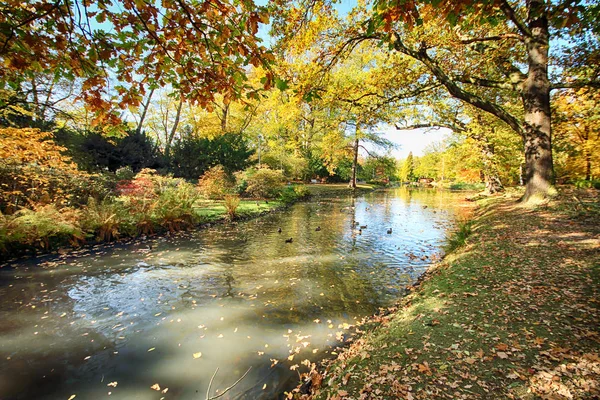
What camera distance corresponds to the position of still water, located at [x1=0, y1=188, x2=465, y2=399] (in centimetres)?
319

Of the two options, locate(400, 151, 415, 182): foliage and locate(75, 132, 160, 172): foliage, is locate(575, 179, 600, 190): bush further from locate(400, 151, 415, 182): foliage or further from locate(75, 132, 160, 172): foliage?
locate(400, 151, 415, 182): foliage

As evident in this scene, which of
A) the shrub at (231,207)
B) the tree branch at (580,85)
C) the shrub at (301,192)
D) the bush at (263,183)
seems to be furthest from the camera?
the shrub at (301,192)

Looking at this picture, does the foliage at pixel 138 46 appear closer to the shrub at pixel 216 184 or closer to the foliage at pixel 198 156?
the shrub at pixel 216 184

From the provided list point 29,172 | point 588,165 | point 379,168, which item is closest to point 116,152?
point 29,172

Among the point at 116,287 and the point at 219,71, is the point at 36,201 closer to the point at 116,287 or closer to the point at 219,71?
the point at 116,287

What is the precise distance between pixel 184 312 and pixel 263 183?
15.1 metres

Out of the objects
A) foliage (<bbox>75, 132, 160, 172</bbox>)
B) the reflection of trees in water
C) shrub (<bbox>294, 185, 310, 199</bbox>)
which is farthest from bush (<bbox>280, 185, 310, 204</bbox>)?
the reflection of trees in water

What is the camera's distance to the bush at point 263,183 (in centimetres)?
1928

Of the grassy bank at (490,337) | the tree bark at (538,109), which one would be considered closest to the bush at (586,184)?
the tree bark at (538,109)

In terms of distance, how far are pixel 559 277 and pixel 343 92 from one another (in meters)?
8.78

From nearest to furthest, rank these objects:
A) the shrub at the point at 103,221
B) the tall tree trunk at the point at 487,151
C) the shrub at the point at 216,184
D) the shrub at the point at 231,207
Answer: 1. the shrub at the point at 103,221
2. the shrub at the point at 231,207
3. the tall tree trunk at the point at 487,151
4. the shrub at the point at 216,184

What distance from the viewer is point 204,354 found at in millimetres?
3617

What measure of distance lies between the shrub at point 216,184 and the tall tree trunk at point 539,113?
51.7ft

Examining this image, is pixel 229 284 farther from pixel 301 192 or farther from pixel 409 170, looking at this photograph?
pixel 409 170
